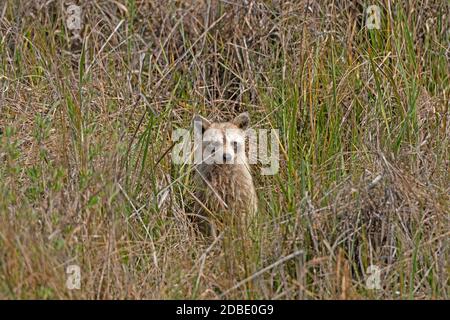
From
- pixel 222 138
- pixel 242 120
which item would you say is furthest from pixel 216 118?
pixel 222 138

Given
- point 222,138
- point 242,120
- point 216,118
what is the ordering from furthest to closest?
point 216,118
point 242,120
point 222,138

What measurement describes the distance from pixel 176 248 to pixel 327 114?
1.40 m

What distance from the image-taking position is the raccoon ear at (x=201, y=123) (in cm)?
571

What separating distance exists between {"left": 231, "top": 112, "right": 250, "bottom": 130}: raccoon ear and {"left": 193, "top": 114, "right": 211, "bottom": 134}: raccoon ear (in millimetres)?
156

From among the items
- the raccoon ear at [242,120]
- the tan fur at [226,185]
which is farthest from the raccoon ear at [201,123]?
the raccoon ear at [242,120]

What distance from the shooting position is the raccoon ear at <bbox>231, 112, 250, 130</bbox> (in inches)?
228

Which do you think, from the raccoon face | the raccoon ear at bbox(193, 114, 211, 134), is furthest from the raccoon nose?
the raccoon ear at bbox(193, 114, 211, 134)

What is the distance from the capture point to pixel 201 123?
5730mm

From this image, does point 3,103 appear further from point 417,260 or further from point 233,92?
point 417,260

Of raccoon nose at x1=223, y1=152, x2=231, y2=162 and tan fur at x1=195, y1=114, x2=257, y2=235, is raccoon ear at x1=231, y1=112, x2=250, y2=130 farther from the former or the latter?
raccoon nose at x1=223, y1=152, x2=231, y2=162

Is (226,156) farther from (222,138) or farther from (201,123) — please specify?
(201,123)

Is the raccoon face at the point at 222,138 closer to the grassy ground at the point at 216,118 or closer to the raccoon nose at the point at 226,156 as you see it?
the raccoon nose at the point at 226,156

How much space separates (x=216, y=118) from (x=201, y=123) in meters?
0.47

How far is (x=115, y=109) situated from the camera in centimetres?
594
